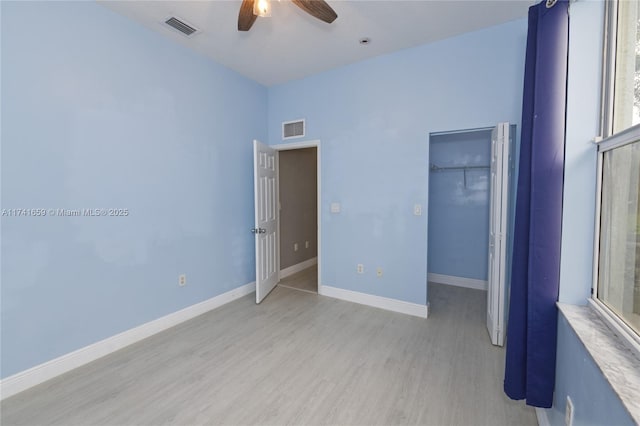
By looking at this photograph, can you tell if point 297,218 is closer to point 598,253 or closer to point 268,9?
point 268,9

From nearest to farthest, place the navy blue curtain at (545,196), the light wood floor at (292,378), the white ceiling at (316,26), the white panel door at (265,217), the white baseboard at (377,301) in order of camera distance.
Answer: the navy blue curtain at (545,196)
the light wood floor at (292,378)
the white ceiling at (316,26)
the white baseboard at (377,301)
the white panel door at (265,217)

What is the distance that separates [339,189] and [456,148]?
1948 mm

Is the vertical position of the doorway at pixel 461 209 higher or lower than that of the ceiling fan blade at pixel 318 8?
lower

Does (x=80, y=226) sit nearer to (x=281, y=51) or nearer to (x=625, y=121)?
(x=281, y=51)

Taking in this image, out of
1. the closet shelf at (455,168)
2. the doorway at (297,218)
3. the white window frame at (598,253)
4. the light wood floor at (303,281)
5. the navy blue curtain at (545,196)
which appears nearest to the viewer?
the white window frame at (598,253)

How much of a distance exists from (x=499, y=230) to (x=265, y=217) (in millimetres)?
2623

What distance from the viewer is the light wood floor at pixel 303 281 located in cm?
398

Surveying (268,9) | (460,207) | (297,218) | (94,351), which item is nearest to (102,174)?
(94,351)

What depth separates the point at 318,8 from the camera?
1.93 metres

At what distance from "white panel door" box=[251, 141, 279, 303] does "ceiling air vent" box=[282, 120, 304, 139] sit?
30 centimetres

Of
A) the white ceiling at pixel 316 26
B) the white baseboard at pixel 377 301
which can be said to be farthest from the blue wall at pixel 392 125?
the white ceiling at pixel 316 26

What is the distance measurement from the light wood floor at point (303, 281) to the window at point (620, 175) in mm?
3025

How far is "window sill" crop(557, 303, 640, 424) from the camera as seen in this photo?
795 millimetres

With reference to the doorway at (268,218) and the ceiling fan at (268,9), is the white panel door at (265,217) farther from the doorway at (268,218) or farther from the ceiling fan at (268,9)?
the ceiling fan at (268,9)
